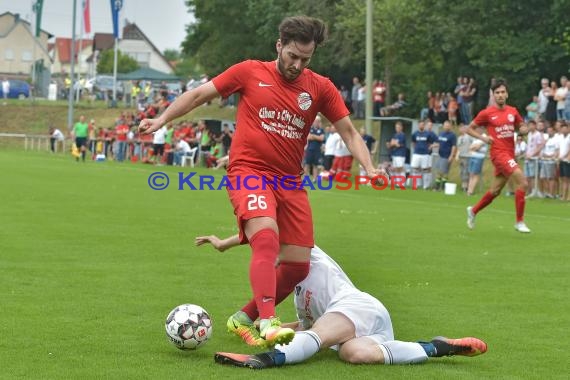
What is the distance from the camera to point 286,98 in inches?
337

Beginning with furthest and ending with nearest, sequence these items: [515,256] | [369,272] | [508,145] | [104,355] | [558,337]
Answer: [508,145], [515,256], [369,272], [558,337], [104,355]

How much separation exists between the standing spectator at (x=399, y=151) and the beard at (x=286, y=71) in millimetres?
27815

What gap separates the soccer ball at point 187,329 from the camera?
805 cm

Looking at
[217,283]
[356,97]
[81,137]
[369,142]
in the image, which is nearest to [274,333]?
[217,283]

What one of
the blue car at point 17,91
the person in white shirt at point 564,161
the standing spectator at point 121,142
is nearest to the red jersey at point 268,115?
the person in white shirt at point 564,161

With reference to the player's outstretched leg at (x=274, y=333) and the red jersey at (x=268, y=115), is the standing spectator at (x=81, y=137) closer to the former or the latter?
the red jersey at (x=268, y=115)

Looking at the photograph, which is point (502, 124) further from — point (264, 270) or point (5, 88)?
point (5, 88)

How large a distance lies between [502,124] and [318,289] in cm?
1151

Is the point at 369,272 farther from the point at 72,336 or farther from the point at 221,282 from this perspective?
the point at 72,336

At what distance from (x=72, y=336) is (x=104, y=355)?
793 mm

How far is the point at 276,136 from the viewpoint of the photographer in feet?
28.0

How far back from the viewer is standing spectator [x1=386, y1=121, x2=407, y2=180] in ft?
119

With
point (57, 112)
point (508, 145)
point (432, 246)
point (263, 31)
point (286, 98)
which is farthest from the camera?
point (57, 112)

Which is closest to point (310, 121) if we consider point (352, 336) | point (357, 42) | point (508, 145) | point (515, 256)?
point (352, 336)
